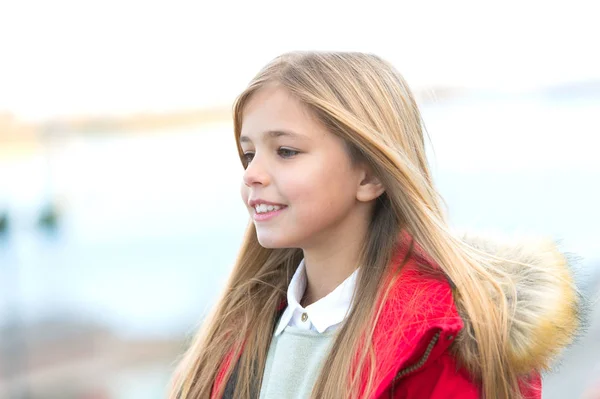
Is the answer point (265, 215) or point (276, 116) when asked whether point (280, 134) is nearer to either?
point (276, 116)

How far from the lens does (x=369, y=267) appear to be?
1.63m

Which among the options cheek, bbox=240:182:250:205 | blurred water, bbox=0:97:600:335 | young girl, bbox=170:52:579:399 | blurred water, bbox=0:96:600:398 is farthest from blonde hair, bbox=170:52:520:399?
blurred water, bbox=0:97:600:335

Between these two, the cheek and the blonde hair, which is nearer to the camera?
the blonde hair

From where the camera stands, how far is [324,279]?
169 cm

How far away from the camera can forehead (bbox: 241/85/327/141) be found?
1575 millimetres

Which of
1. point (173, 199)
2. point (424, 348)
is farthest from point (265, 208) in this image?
point (173, 199)

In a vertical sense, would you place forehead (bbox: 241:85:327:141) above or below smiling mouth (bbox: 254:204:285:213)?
above

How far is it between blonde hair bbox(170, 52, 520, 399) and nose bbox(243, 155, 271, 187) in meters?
0.14

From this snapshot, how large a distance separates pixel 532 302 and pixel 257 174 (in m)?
0.57

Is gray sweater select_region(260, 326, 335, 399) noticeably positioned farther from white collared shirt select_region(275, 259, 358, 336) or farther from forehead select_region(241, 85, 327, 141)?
forehead select_region(241, 85, 327, 141)

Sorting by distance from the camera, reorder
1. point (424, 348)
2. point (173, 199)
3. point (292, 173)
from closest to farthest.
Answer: point (424, 348)
point (292, 173)
point (173, 199)

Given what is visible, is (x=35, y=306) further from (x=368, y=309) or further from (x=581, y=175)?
(x=581, y=175)

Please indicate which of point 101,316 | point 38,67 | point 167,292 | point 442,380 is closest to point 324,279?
point 442,380

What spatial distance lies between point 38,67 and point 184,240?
13381 mm
